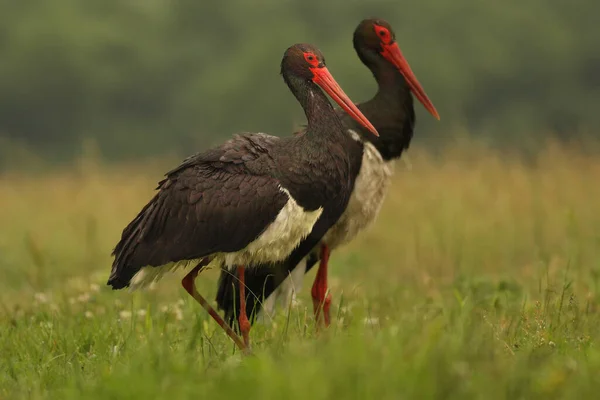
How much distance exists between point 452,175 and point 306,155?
496 centimetres

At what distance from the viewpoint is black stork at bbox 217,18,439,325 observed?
15.8 feet

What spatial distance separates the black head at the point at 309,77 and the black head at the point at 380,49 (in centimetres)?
102

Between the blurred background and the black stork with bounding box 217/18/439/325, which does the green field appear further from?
the blurred background

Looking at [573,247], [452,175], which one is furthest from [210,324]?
[452,175]

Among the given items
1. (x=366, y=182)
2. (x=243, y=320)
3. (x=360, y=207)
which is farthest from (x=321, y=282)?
(x=243, y=320)

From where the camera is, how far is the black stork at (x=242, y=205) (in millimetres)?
4160

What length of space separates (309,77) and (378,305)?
1.32 meters

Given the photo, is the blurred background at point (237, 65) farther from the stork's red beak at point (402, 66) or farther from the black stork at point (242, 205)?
the black stork at point (242, 205)

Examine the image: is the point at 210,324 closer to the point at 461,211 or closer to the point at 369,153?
the point at 369,153

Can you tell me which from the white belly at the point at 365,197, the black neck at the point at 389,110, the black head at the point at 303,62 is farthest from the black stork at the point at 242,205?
the black neck at the point at 389,110

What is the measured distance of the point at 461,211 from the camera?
27.3 feet

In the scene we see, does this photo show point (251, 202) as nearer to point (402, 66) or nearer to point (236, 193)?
point (236, 193)

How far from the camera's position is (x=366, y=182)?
4.90 m

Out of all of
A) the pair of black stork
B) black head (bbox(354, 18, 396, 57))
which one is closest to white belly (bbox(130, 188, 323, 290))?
the pair of black stork
